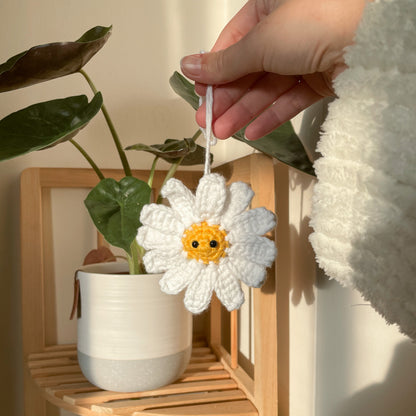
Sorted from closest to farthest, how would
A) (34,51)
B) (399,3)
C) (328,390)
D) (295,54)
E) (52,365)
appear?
(399,3) → (295,54) → (34,51) → (328,390) → (52,365)

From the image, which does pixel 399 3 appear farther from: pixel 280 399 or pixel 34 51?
pixel 280 399

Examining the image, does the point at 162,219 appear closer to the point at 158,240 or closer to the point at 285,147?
the point at 158,240

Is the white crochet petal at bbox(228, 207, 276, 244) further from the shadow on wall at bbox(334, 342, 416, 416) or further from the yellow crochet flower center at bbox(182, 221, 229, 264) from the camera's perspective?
the shadow on wall at bbox(334, 342, 416, 416)

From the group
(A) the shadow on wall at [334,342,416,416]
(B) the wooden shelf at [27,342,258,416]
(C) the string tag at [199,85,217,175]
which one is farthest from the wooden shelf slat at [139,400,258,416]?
(C) the string tag at [199,85,217,175]

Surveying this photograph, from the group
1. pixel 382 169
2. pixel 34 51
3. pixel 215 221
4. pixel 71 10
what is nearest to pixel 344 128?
pixel 382 169

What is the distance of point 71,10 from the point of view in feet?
→ 3.25

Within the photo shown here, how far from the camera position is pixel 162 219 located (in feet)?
1.56

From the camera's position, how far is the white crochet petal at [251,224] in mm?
458

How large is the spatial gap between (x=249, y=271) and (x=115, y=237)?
0.70 feet

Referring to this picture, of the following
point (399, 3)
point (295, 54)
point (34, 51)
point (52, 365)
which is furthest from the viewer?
point (52, 365)

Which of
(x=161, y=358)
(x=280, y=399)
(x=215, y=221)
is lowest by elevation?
(x=280, y=399)

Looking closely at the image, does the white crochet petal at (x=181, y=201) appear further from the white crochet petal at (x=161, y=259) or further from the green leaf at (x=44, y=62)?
the green leaf at (x=44, y=62)

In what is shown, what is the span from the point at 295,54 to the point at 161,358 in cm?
50

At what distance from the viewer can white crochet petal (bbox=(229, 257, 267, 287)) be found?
45 cm
